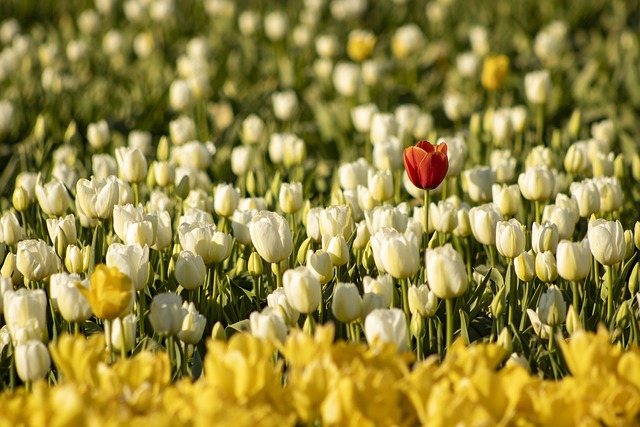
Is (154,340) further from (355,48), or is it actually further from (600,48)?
(600,48)

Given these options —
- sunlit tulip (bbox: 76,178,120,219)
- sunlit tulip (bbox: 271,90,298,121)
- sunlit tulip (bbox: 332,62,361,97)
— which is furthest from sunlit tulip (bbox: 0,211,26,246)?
sunlit tulip (bbox: 332,62,361,97)

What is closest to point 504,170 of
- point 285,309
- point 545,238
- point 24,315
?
point 545,238

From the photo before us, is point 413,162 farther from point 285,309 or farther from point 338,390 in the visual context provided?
point 338,390

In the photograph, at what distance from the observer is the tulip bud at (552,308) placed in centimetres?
231

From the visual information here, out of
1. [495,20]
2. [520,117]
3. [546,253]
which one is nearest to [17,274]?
[546,253]

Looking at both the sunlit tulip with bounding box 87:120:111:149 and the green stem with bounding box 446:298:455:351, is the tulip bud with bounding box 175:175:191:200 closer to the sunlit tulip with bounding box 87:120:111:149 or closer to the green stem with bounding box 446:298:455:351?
the sunlit tulip with bounding box 87:120:111:149

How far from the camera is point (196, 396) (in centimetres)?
169

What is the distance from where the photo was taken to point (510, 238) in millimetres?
2582

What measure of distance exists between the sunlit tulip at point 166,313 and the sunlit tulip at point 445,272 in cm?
60

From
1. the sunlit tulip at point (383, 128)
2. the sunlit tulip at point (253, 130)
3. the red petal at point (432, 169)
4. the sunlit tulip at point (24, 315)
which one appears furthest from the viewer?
the sunlit tulip at point (253, 130)

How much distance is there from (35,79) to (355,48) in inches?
76.0

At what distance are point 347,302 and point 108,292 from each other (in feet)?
1.77

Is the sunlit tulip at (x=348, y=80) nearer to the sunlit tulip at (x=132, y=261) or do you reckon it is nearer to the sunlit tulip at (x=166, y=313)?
the sunlit tulip at (x=132, y=261)

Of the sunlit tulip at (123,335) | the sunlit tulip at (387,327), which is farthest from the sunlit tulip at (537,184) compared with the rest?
the sunlit tulip at (123,335)
